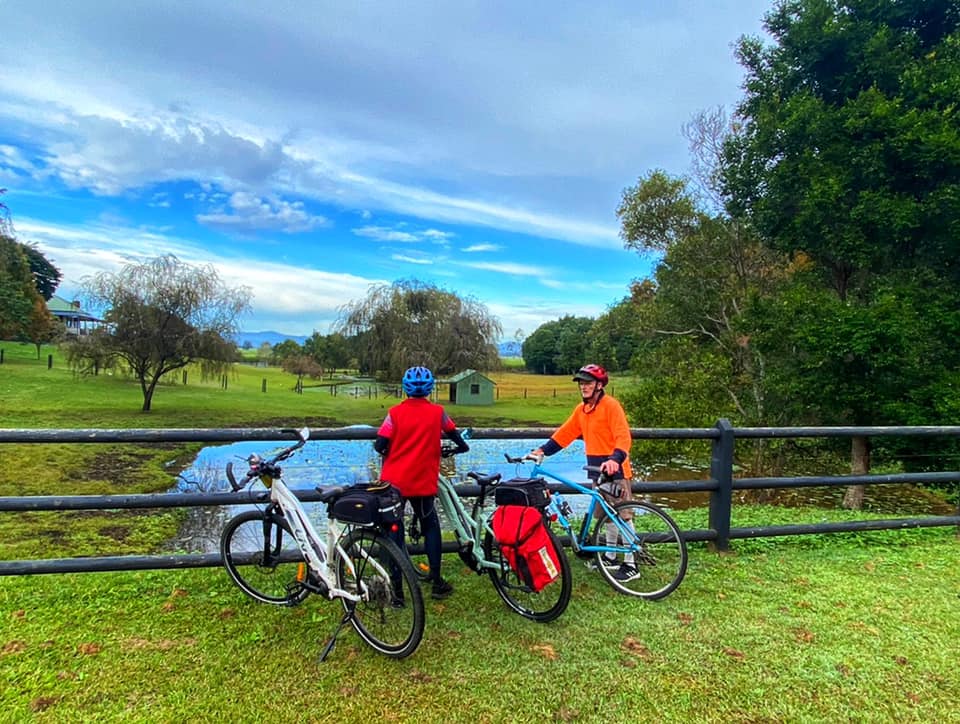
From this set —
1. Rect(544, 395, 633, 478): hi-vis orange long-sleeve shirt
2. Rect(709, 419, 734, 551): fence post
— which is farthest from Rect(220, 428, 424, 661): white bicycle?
Rect(709, 419, 734, 551): fence post

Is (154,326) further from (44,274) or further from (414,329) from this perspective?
(44,274)

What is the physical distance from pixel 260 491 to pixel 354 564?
47.7 inches

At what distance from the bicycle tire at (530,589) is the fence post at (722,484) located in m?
2.02

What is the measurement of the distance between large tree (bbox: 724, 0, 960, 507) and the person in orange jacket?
11028 millimetres

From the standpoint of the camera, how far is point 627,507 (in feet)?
14.0

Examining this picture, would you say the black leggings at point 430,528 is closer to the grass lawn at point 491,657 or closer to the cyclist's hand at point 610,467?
the grass lawn at point 491,657

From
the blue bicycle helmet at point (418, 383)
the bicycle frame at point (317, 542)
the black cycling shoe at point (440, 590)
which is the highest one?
the blue bicycle helmet at point (418, 383)

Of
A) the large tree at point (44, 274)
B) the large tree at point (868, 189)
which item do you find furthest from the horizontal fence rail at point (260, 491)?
the large tree at point (44, 274)

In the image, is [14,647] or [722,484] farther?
[722,484]

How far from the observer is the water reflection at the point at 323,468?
232 inches

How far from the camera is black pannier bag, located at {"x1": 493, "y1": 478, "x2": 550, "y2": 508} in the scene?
3764 millimetres

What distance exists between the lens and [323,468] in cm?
711

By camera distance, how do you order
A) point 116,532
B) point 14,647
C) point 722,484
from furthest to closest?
1. point 116,532
2. point 722,484
3. point 14,647

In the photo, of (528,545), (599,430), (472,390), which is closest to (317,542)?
(528,545)
